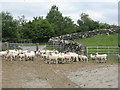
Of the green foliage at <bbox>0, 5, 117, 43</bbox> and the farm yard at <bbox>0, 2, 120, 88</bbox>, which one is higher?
the green foliage at <bbox>0, 5, 117, 43</bbox>

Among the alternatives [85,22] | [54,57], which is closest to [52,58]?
[54,57]

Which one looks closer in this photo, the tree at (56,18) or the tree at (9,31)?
the tree at (9,31)

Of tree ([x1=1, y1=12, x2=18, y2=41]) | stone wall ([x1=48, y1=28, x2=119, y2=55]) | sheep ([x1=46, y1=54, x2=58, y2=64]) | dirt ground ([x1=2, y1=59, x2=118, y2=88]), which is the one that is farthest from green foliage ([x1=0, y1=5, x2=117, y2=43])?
dirt ground ([x1=2, y1=59, x2=118, y2=88])

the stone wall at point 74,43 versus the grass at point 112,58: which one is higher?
the stone wall at point 74,43

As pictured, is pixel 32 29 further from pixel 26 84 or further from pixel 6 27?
pixel 26 84

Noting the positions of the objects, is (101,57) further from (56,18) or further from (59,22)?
(56,18)

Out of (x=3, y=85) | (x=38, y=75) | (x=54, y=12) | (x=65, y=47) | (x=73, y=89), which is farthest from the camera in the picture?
(x=54, y=12)

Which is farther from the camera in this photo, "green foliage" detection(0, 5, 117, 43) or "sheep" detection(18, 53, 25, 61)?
"green foliage" detection(0, 5, 117, 43)

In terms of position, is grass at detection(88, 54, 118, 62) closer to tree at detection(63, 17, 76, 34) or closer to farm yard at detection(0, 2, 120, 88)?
farm yard at detection(0, 2, 120, 88)

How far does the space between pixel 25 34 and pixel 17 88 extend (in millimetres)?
50956

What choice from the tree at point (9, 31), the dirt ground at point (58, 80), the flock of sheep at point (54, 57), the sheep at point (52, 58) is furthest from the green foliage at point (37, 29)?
the dirt ground at point (58, 80)

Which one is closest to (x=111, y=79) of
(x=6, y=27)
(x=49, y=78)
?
(x=49, y=78)

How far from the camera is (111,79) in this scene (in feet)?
43.0

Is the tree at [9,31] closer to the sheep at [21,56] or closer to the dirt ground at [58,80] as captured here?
the sheep at [21,56]
